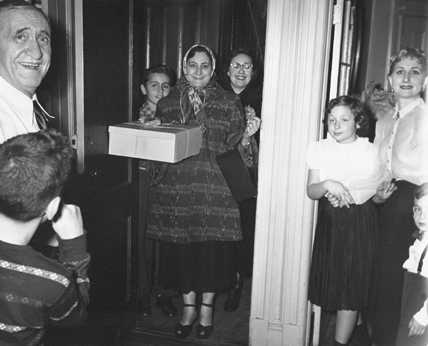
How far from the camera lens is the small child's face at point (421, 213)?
211 cm

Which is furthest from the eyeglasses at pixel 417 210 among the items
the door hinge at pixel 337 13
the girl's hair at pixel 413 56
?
the door hinge at pixel 337 13

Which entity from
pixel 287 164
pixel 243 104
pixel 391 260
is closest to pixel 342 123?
pixel 287 164

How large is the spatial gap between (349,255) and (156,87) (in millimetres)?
1702

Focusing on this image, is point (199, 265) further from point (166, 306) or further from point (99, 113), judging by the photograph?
point (99, 113)

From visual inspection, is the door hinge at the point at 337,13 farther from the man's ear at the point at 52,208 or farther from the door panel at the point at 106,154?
the man's ear at the point at 52,208

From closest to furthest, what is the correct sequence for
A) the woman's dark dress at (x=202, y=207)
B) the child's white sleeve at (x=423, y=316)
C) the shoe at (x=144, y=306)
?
the child's white sleeve at (x=423, y=316) → the woman's dark dress at (x=202, y=207) → the shoe at (x=144, y=306)

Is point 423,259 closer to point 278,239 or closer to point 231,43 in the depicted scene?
point 278,239

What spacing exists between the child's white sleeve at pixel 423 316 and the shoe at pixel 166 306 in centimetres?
168

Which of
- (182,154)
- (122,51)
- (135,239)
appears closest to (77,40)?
(122,51)

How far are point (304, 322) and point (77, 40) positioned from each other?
6.04ft

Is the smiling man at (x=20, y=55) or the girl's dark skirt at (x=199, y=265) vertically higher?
the smiling man at (x=20, y=55)

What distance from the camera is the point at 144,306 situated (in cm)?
328

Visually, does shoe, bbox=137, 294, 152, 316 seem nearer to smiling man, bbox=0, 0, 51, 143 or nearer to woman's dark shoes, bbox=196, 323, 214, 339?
woman's dark shoes, bbox=196, 323, 214, 339

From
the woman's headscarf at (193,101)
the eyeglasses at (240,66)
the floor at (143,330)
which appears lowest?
the floor at (143,330)
